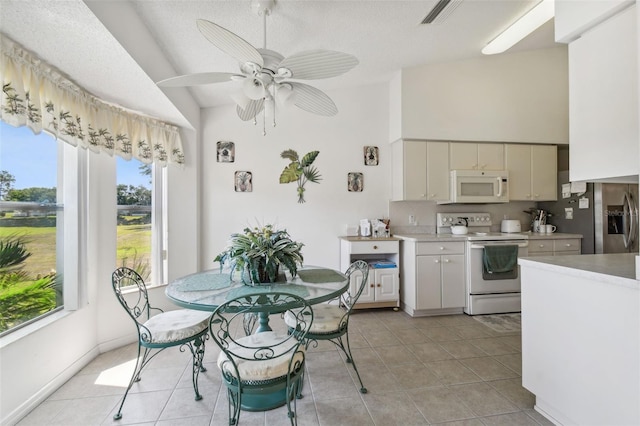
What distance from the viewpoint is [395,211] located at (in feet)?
12.8

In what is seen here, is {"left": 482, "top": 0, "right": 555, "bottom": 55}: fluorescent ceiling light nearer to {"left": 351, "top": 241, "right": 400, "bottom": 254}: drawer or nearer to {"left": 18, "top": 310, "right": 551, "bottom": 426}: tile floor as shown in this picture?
{"left": 351, "top": 241, "right": 400, "bottom": 254}: drawer

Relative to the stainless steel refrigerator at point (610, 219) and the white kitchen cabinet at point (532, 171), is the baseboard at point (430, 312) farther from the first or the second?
the stainless steel refrigerator at point (610, 219)

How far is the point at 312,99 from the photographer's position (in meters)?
1.95

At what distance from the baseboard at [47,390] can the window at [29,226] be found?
0.47 meters

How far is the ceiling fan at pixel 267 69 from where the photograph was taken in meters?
1.41

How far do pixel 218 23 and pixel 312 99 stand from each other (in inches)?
40.0

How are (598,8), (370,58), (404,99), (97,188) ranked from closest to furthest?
(598,8), (97,188), (370,58), (404,99)

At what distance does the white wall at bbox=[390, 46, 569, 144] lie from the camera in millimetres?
3527

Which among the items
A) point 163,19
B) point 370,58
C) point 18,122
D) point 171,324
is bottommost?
point 171,324

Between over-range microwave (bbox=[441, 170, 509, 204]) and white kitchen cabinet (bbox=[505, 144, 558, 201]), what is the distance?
0.19 meters

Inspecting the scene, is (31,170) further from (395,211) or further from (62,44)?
(395,211)

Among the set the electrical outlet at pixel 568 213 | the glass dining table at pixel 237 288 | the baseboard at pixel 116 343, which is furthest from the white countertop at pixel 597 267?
the baseboard at pixel 116 343

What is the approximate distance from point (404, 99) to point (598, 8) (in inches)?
81.6

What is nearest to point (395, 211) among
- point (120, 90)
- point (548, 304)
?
point (548, 304)
